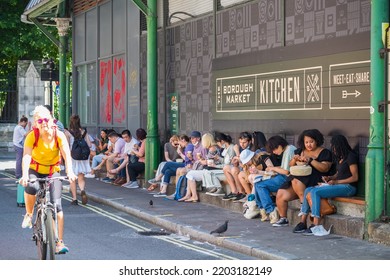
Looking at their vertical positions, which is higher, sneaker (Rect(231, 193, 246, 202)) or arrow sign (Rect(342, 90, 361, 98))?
arrow sign (Rect(342, 90, 361, 98))

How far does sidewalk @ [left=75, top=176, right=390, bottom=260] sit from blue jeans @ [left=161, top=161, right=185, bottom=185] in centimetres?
51

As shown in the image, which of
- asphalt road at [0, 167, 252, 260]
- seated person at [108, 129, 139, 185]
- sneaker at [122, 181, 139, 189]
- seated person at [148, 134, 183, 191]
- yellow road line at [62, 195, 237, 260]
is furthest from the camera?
seated person at [108, 129, 139, 185]

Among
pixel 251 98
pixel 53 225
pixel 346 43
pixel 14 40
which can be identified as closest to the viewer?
pixel 53 225

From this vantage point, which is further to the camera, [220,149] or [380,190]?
[220,149]

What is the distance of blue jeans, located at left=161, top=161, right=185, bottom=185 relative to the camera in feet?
59.8

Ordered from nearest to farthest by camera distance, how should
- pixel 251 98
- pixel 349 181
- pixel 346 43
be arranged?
pixel 349 181 < pixel 346 43 < pixel 251 98

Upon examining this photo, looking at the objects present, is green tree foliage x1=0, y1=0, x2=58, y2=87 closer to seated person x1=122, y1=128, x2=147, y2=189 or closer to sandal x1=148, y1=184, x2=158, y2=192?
seated person x1=122, y1=128, x2=147, y2=189

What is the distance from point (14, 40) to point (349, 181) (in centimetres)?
3135

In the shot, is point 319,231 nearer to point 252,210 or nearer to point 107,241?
point 252,210

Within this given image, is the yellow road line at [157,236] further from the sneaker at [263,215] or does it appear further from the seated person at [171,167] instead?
the seated person at [171,167]

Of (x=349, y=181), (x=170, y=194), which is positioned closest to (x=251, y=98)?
(x=170, y=194)

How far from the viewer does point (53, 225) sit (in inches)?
389

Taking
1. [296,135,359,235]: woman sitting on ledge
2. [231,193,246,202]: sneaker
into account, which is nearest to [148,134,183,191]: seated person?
[231,193,246,202]: sneaker

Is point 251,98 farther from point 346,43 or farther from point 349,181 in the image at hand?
point 349,181
